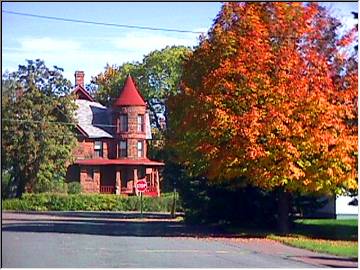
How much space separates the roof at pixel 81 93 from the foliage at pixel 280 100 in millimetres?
2503

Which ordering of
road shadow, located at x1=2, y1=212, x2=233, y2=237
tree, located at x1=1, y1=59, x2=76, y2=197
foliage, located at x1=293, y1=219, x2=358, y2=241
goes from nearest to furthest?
1. tree, located at x1=1, y1=59, x2=76, y2=197
2. road shadow, located at x1=2, y1=212, x2=233, y2=237
3. foliage, located at x1=293, y1=219, x2=358, y2=241

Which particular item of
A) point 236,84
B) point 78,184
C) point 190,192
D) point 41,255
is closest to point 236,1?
point 236,84

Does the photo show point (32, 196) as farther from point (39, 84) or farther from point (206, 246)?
point (206, 246)

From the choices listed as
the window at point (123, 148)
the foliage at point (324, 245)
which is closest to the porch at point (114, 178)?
the window at point (123, 148)

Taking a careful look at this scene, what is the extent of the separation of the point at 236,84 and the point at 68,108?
156 inches

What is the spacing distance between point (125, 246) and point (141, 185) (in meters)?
1.66

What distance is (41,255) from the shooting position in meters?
18.3

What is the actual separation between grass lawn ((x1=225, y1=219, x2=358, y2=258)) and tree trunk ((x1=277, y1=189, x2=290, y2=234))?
23 cm

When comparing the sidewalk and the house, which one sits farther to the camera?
the house

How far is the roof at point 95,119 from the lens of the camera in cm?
2028

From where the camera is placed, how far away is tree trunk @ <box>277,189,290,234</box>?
2472 centimetres

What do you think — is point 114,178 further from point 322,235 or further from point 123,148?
point 322,235

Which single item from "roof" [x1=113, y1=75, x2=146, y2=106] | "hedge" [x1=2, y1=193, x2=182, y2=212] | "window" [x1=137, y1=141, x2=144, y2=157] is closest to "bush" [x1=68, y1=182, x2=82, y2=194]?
"hedge" [x1=2, y1=193, x2=182, y2=212]

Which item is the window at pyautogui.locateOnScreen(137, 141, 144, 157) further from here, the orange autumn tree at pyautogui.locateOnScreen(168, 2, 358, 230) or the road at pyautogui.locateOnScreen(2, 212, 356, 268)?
the road at pyautogui.locateOnScreen(2, 212, 356, 268)
